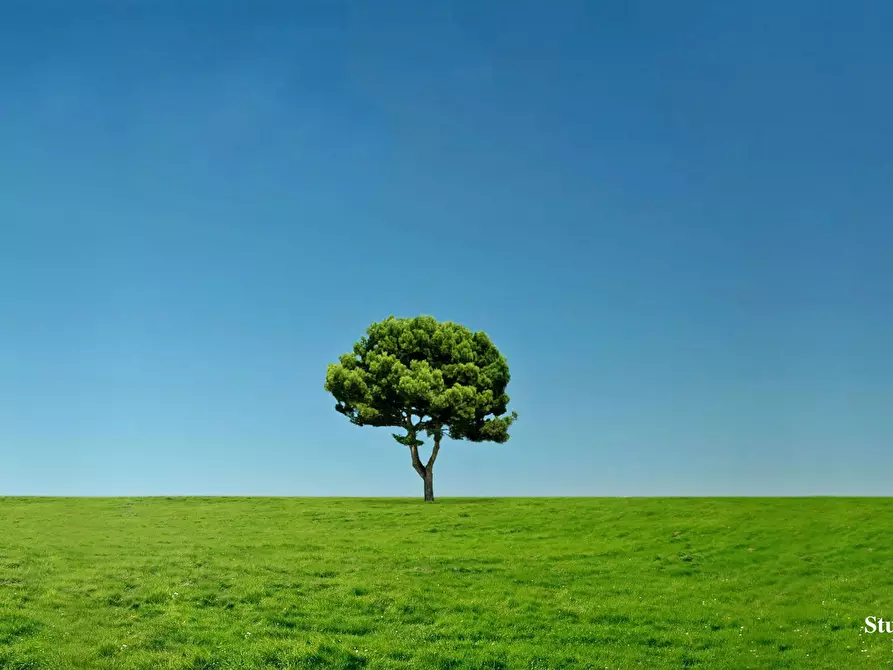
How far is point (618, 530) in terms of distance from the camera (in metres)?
37.5

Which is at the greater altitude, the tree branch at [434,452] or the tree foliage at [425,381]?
the tree foliage at [425,381]

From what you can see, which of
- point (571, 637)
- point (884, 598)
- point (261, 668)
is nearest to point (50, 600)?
point (261, 668)

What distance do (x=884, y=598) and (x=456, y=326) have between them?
39565mm

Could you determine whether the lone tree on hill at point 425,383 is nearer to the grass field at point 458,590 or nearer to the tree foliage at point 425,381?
the tree foliage at point 425,381

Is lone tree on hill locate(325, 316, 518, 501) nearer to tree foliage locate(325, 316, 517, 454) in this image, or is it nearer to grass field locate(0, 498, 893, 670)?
tree foliage locate(325, 316, 517, 454)

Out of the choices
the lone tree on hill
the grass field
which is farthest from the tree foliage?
the grass field

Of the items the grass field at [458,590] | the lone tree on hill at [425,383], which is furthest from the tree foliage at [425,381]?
the grass field at [458,590]

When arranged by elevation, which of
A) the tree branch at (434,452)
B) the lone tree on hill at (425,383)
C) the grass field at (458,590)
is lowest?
the grass field at (458,590)

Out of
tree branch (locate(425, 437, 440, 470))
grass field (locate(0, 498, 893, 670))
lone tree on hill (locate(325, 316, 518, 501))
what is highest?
lone tree on hill (locate(325, 316, 518, 501))

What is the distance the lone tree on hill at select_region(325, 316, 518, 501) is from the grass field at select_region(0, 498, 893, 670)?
1539 centimetres

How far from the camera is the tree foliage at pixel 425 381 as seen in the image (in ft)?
189

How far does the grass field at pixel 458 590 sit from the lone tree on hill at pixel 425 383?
1539cm

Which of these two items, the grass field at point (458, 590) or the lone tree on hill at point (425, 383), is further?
the lone tree on hill at point (425, 383)

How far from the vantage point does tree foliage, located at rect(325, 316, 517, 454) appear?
57469mm
